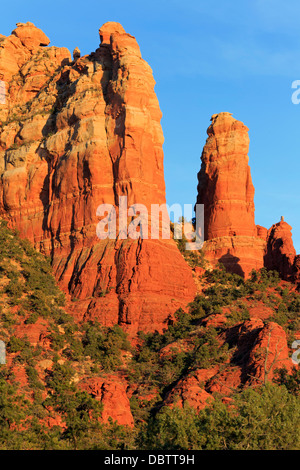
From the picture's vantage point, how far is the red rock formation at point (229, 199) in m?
94.2

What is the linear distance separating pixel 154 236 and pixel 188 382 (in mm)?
19914

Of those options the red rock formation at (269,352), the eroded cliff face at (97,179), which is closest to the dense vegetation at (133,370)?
the red rock formation at (269,352)

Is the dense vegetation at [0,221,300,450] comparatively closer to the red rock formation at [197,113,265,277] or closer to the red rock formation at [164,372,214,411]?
the red rock formation at [164,372,214,411]

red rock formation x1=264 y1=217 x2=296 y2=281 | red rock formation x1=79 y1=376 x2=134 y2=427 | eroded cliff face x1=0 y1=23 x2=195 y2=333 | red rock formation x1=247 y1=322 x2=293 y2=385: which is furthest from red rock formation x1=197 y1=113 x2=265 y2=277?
red rock formation x1=79 y1=376 x2=134 y2=427

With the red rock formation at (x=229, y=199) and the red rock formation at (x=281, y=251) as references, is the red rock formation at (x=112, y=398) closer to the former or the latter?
the red rock formation at (x=281, y=251)

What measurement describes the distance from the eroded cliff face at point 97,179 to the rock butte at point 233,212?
12.7 metres

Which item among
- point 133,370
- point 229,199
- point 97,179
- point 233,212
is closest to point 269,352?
A: point 133,370

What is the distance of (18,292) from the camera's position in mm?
75500

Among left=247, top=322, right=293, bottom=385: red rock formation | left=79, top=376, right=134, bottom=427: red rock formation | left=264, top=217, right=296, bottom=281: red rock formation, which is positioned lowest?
left=79, top=376, right=134, bottom=427: red rock formation

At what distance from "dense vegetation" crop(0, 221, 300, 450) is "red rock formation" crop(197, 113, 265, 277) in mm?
2857

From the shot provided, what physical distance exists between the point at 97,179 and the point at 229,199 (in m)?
18.5

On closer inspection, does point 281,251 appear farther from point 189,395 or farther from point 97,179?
point 189,395

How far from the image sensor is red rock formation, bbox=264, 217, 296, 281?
297 feet

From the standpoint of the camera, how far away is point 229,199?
9631 centimetres
